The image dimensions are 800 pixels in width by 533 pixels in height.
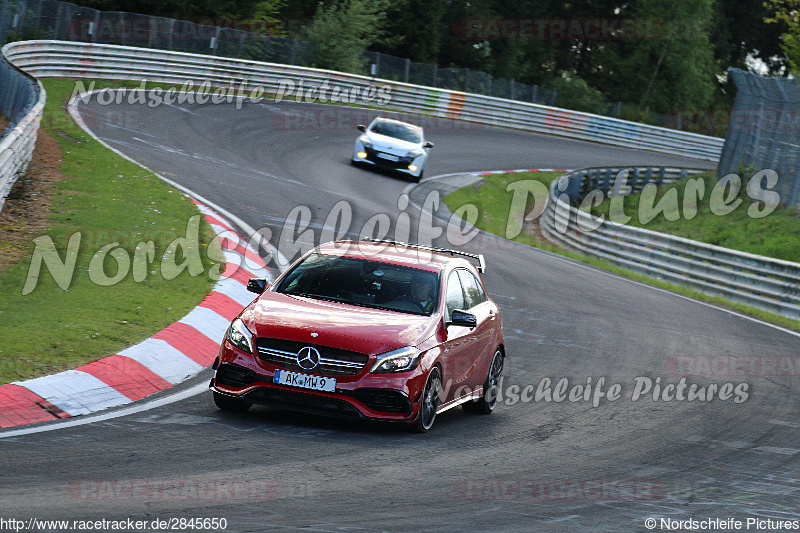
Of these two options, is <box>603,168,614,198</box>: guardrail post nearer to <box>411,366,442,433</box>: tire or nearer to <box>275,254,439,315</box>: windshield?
<box>275,254,439,315</box>: windshield

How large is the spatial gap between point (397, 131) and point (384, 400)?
22542 millimetres

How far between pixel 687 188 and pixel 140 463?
105ft

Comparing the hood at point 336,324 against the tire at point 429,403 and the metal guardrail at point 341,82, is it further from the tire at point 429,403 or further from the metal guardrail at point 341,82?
the metal guardrail at point 341,82

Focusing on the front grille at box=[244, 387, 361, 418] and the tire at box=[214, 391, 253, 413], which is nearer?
the front grille at box=[244, 387, 361, 418]

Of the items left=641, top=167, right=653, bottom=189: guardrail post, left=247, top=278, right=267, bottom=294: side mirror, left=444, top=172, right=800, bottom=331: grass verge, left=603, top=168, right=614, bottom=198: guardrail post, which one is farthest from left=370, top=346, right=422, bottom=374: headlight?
left=641, top=167, right=653, bottom=189: guardrail post

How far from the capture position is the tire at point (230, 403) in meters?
8.20

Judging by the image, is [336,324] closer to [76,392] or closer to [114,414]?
[114,414]

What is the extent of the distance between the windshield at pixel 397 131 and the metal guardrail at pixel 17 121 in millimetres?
11132

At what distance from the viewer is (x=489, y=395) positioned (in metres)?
9.97

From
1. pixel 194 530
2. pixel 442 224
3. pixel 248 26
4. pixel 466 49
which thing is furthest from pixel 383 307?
pixel 466 49

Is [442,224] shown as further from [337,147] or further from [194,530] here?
[194,530]

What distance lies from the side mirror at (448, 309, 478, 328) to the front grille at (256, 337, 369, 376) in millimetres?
1103

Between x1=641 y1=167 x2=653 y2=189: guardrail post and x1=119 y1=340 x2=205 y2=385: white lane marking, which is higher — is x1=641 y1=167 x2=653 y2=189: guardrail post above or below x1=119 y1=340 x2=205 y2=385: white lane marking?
below

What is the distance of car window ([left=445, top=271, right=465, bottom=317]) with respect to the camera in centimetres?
931
